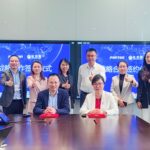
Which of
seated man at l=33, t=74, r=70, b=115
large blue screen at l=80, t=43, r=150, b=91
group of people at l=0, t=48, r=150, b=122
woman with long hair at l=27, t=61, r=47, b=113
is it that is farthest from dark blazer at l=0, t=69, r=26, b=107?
large blue screen at l=80, t=43, r=150, b=91

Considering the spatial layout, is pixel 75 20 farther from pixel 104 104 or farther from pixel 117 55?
pixel 104 104

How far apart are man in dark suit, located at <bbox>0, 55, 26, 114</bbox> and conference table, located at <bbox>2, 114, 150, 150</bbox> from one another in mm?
1108

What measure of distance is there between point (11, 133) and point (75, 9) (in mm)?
3106

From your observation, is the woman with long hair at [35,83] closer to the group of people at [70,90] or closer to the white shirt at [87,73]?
the group of people at [70,90]

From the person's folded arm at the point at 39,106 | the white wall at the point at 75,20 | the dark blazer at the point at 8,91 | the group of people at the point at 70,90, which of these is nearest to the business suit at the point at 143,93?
the group of people at the point at 70,90

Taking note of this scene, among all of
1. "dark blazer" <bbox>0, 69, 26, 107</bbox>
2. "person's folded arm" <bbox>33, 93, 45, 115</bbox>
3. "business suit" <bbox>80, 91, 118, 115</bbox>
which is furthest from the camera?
"dark blazer" <bbox>0, 69, 26, 107</bbox>

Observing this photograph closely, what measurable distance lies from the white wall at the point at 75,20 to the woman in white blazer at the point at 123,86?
70 centimetres

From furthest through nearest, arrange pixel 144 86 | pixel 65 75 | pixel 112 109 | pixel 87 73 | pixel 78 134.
Answer: pixel 87 73, pixel 65 75, pixel 144 86, pixel 112 109, pixel 78 134

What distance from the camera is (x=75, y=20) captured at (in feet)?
17.1

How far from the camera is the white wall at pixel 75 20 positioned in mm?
5176

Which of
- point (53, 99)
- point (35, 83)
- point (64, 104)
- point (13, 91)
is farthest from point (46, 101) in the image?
point (13, 91)

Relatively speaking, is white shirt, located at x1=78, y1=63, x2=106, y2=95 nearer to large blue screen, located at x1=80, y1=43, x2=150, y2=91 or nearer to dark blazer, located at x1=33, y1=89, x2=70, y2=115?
large blue screen, located at x1=80, y1=43, x2=150, y2=91

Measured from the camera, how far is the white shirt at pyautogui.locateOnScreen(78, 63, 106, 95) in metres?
4.86

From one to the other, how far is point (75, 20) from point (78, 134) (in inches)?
118
